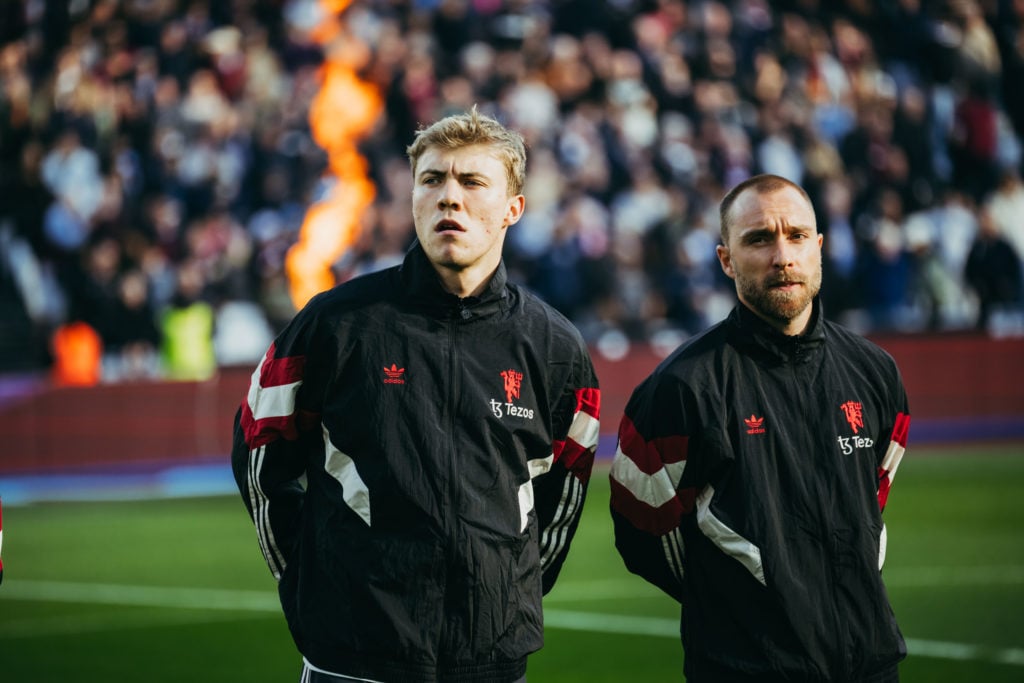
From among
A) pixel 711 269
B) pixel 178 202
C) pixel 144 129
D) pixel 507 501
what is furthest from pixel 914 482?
pixel 507 501

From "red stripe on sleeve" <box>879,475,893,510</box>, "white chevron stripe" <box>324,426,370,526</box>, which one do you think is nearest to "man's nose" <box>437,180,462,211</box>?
"white chevron stripe" <box>324,426,370,526</box>

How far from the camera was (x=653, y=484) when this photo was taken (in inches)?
173

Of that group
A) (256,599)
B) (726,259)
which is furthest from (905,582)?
(726,259)

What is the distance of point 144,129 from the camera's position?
20.1 metres

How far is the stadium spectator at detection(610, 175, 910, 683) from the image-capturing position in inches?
165

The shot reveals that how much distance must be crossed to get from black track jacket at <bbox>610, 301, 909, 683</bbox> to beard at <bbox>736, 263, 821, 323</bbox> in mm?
51

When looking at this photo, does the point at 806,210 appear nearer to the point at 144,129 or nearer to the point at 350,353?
the point at 350,353

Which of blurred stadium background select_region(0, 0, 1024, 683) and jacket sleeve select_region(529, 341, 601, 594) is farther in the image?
blurred stadium background select_region(0, 0, 1024, 683)

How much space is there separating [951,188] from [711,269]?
473 cm

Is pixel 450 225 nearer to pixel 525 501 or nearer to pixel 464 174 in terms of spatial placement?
pixel 464 174

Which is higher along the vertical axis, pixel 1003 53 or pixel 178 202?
pixel 1003 53

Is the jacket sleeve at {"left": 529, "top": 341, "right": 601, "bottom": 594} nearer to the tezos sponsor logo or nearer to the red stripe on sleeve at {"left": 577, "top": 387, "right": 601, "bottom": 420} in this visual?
the red stripe on sleeve at {"left": 577, "top": 387, "right": 601, "bottom": 420}

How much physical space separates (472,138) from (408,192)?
1452cm

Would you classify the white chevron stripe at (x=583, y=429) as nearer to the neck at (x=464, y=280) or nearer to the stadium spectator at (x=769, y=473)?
the stadium spectator at (x=769, y=473)
